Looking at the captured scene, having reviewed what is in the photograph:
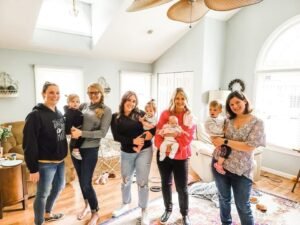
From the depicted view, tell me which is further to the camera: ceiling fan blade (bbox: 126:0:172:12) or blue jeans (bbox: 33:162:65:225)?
blue jeans (bbox: 33:162:65:225)

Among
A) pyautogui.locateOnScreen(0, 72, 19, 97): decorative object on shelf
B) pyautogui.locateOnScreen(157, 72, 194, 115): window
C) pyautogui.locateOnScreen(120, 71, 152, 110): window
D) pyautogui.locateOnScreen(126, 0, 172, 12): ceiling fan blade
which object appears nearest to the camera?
pyautogui.locateOnScreen(126, 0, 172, 12): ceiling fan blade

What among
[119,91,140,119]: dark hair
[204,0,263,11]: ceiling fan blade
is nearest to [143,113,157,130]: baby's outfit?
[119,91,140,119]: dark hair

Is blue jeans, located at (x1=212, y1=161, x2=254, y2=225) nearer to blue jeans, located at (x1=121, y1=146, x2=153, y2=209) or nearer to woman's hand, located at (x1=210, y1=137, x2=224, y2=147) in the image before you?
woman's hand, located at (x1=210, y1=137, x2=224, y2=147)

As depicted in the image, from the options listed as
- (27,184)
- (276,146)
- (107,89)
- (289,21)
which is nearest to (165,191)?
(27,184)

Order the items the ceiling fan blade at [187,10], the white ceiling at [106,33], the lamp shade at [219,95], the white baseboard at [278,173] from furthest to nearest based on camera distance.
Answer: the lamp shade at [219,95] → the white baseboard at [278,173] → the white ceiling at [106,33] → the ceiling fan blade at [187,10]

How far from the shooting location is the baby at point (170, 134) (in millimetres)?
2086

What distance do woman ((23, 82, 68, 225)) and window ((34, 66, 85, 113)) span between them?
237cm

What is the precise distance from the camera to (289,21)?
146 inches

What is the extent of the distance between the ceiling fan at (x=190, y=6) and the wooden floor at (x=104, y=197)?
221 centimetres

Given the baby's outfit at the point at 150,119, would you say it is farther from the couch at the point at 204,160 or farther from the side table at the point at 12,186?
the side table at the point at 12,186

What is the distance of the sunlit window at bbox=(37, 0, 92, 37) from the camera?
386cm

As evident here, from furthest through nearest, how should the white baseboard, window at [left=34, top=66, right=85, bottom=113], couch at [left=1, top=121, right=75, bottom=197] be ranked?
window at [left=34, top=66, right=85, bottom=113] → the white baseboard → couch at [left=1, top=121, right=75, bottom=197]

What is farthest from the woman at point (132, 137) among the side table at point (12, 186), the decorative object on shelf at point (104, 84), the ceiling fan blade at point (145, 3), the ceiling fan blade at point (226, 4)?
the decorative object on shelf at point (104, 84)

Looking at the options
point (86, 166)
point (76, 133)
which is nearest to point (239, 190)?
point (86, 166)
